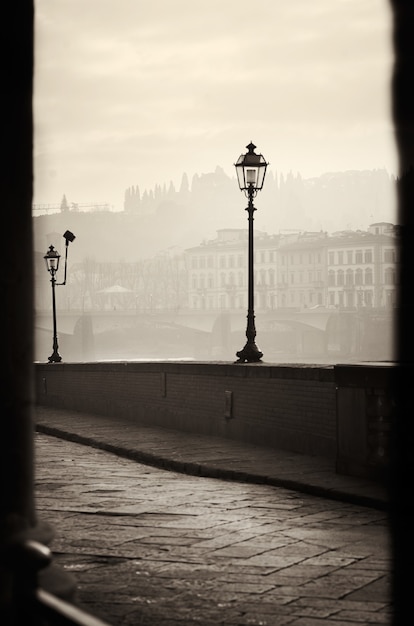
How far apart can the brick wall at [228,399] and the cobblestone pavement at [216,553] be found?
1676 millimetres

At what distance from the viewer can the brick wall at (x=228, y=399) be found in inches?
409

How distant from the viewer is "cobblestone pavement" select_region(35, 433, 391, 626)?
4.66 meters

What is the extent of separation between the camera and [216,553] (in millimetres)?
5871

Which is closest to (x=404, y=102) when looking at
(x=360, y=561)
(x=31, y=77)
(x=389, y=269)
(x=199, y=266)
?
(x=360, y=561)

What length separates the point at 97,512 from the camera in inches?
293

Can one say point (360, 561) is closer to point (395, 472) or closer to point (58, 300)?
point (395, 472)

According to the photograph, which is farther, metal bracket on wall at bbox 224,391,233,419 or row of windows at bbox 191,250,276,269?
row of windows at bbox 191,250,276,269

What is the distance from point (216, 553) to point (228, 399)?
669 centimetres

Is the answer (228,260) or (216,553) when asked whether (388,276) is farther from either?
(216,553)

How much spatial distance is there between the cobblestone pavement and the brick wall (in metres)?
1.68

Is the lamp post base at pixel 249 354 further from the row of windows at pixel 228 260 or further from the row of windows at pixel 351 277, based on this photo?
the row of windows at pixel 228 260

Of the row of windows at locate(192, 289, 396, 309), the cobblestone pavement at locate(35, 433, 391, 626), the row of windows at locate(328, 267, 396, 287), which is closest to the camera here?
the cobblestone pavement at locate(35, 433, 391, 626)

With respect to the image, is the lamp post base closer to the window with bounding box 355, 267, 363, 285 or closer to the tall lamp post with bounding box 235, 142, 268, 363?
the tall lamp post with bounding box 235, 142, 268, 363

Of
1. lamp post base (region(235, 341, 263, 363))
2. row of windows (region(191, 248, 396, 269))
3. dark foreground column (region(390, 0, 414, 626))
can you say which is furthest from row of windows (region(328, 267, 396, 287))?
dark foreground column (region(390, 0, 414, 626))
